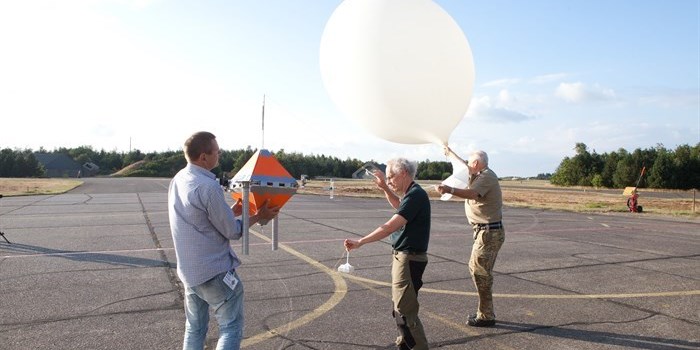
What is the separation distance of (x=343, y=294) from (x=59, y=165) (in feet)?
354

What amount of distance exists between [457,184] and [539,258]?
16.8 feet

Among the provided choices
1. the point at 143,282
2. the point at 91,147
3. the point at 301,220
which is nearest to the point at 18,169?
the point at 91,147

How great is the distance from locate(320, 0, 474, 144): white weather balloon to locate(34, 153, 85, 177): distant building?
102757mm

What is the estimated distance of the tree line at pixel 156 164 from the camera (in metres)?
58.2

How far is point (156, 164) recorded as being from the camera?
90.8m

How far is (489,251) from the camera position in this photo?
5.59m

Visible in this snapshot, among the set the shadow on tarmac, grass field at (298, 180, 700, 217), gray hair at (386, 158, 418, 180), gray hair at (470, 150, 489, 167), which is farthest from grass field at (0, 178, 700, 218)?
gray hair at (386, 158, 418, 180)

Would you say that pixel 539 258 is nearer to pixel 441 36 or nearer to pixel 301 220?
pixel 441 36

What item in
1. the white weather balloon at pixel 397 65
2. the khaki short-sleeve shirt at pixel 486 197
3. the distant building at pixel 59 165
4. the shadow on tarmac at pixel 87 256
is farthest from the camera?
the distant building at pixel 59 165

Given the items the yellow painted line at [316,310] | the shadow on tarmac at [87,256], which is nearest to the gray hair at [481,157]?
the yellow painted line at [316,310]

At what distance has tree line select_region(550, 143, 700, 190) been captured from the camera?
60156mm

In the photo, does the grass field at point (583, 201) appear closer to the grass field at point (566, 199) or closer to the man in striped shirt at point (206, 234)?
the grass field at point (566, 199)

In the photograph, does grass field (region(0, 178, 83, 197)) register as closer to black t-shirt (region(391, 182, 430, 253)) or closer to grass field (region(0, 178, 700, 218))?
grass field (region(0, 178, 700, 218))

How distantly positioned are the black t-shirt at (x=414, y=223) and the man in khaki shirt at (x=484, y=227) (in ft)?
3.80
